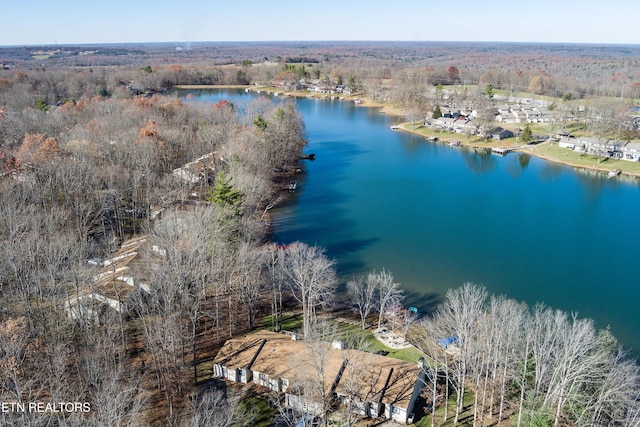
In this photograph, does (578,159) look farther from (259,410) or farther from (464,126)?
(259,410)

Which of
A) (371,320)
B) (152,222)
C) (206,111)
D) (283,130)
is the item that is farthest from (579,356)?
(206,111)

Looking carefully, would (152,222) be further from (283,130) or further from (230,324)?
(283,130)

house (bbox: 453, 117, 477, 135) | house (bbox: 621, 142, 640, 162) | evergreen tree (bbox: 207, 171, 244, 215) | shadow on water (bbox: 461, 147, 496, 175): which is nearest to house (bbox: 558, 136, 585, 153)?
house (bbox: 621, 142, 640, 162)

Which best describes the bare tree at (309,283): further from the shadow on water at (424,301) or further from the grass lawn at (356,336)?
the shadow on water at (424,301)

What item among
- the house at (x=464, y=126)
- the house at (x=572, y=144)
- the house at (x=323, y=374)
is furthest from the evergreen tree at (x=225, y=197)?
the house at (x=464, y=126)

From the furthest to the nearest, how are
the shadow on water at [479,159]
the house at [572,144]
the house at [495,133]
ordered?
the house at [495,133] < the house at [572,144] < the shadow on water at [479,159]

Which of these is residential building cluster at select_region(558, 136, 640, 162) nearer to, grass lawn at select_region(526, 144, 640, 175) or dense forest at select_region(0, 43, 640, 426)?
grass lawn at select_region(526, 144, 640, 175)

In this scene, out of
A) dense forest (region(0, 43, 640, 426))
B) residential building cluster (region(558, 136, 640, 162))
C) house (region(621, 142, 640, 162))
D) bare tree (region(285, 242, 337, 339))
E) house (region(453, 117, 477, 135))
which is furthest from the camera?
house (region(453, 117, 477, 135))
